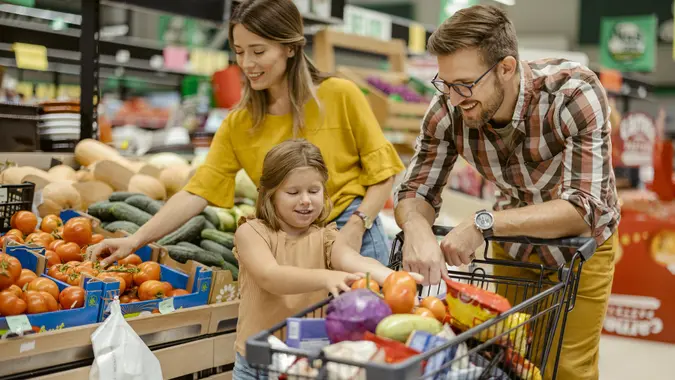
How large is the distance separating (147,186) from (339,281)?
7.78 ft

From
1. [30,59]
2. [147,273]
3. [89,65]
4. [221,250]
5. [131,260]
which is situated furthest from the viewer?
[30,59]

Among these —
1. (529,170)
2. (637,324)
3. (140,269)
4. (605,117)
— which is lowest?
(637,324)

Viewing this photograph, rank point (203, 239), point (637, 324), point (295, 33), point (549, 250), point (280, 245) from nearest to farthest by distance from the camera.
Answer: point (280, 245) → point (549, 250) → point (295, 33) → point (203, 239) → point (637, 324)

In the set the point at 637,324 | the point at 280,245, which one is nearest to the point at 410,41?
the point at 637,324

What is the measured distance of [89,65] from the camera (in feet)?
13.7

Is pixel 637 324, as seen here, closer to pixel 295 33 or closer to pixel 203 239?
pixel 203 239

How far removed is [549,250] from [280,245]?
855mm

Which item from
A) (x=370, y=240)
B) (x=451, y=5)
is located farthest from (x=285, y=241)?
(x=451, y=5)

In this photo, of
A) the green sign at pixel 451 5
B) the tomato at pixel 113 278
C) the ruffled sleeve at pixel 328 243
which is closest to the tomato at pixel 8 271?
the tomato at pixel 113 278

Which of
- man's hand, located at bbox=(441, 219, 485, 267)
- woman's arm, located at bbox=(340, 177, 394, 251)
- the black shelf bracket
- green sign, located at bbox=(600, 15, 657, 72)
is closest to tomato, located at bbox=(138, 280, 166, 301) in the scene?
woman's arm, located at bbox=(340, 177, 394, 251)

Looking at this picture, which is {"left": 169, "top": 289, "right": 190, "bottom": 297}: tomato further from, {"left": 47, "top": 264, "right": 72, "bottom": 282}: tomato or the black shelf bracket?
the black shelf bracket

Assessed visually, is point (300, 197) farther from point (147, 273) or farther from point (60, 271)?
point (60, 271)

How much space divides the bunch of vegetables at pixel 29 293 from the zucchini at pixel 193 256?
66 centimetres

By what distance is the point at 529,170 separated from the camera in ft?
7.21
